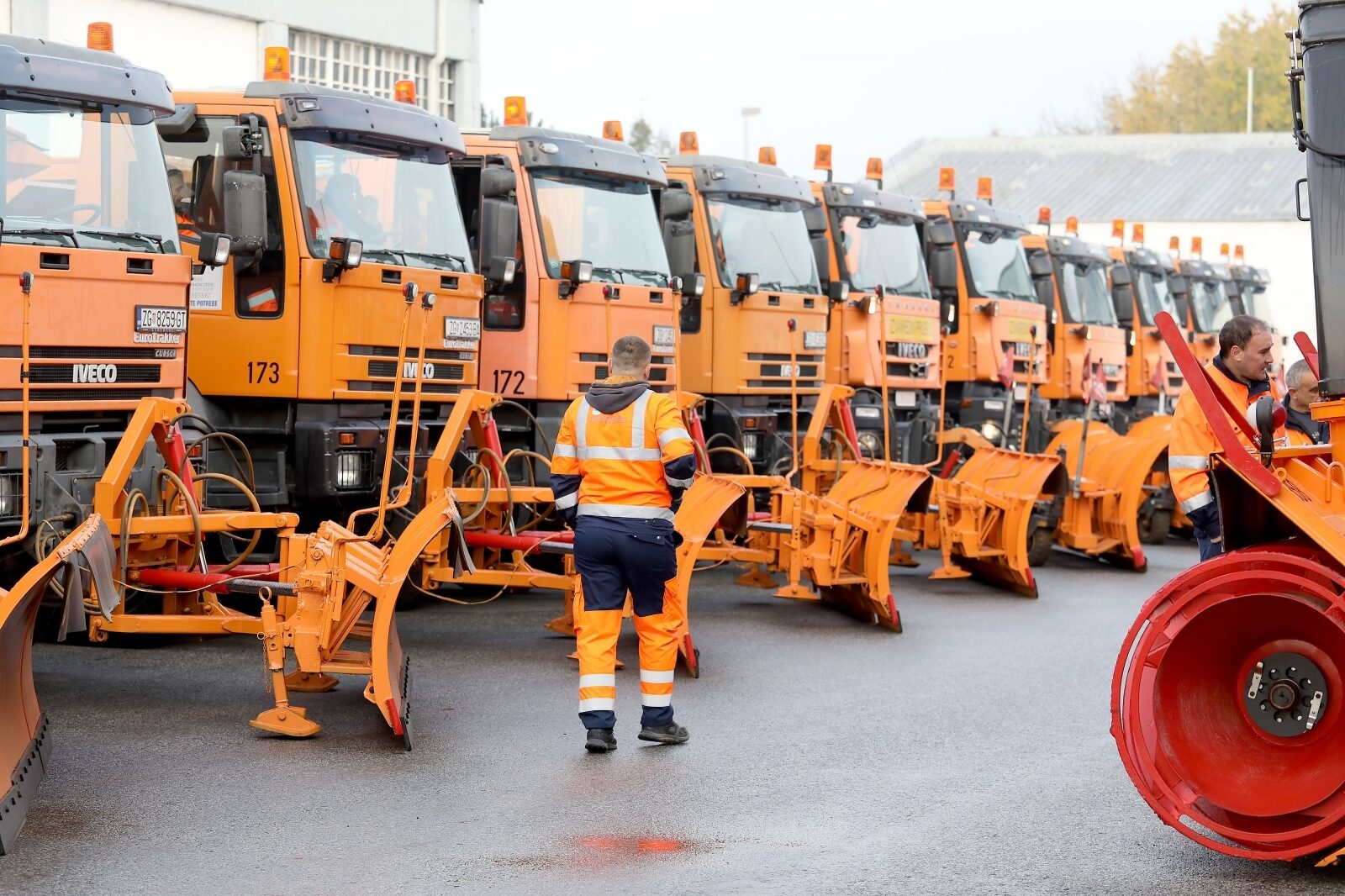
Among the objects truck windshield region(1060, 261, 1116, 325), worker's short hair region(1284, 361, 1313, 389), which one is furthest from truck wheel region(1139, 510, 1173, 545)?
worker's short hair region(1284, 361, 1313, 389)

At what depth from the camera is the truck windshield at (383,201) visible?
35.9 feet

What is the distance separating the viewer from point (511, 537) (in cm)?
1014

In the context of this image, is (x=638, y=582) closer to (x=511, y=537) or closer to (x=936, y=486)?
(x=511, y=537)

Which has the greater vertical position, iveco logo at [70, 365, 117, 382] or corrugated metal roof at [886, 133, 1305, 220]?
corrugated metal roof at [886, 133, 1305, 220]

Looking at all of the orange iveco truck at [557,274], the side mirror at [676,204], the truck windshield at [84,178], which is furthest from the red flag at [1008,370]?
the truck windshield at [84,178]

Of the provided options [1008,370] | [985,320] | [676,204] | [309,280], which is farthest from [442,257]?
[985,320]

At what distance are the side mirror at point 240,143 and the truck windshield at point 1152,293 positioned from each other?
15190mm

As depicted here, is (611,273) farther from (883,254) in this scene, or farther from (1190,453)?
Answer: (1190,453)

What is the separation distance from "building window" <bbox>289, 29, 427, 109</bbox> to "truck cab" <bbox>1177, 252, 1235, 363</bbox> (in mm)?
10936

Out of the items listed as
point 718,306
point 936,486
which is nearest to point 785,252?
point 718,306

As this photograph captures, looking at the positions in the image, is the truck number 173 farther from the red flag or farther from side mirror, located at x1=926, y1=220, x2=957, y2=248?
side mirror, located at x1=926, y1=220, x2=957, y2=248

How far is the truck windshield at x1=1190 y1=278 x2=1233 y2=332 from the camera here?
2612cm

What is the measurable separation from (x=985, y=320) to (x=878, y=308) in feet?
7.86

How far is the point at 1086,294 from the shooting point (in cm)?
2136
